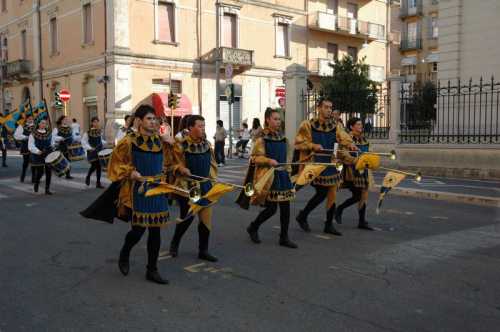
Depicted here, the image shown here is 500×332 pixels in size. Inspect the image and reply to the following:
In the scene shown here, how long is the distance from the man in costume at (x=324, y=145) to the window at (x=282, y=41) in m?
27.4

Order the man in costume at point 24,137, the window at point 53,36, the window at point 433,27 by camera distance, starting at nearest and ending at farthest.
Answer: the man in costume at point 24,137 → the window at point 53,36 → the window at point 433,27

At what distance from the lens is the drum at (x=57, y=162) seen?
10859 mm

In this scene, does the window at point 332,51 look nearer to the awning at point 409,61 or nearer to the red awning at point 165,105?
the red awning at point 165,105

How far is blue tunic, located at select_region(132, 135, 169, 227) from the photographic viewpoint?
5.07 metres

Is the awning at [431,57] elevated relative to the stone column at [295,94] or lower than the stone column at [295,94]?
elevated

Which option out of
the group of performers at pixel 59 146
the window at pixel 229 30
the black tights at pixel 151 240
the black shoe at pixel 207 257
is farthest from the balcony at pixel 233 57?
the black tights at pixel 151 240

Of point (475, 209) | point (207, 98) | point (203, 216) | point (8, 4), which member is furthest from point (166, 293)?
point (8, 4)

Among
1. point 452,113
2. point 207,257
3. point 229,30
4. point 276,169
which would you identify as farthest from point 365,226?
point 229,30

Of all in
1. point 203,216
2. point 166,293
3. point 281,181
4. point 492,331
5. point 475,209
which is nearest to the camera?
point 492,331

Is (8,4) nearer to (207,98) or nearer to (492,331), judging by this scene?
(207,98)

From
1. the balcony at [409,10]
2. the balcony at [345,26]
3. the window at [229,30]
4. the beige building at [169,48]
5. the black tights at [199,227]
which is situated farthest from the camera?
the balcony at [409,10]

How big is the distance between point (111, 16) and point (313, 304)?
2503 centimetres

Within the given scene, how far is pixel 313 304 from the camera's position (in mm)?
4637

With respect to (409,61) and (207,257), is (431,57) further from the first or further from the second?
(207,257)
